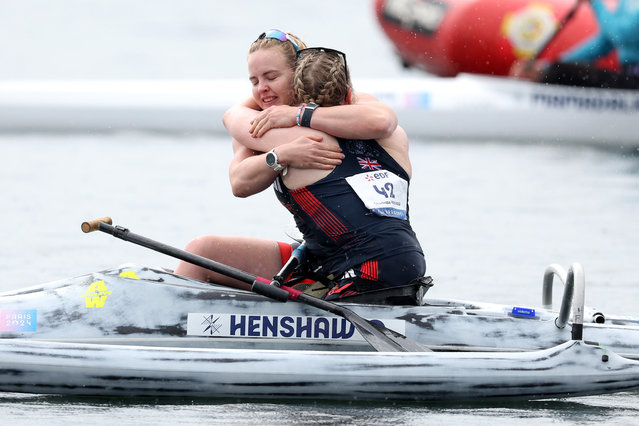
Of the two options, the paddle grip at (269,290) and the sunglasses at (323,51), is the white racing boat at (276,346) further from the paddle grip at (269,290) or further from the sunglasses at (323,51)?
the sunglasses at (323,51)

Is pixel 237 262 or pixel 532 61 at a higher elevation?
pixel 532 61

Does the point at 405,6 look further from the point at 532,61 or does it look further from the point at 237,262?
the point at 237,262

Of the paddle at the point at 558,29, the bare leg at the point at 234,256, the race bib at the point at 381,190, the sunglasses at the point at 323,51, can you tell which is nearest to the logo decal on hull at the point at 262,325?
the bare leg at the point at 234,256

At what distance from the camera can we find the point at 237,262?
5.51 metres

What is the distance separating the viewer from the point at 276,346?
5.30m

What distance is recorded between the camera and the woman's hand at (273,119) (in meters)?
5.27

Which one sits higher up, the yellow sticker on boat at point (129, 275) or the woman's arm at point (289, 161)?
the woman's arm at point (289, 161)

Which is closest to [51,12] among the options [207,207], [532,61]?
[532,61]

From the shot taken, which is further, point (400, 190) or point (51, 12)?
point (51, 12)

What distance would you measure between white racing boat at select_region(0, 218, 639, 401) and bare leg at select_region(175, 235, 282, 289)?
0.13 m

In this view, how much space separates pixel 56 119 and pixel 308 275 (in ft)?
38.5

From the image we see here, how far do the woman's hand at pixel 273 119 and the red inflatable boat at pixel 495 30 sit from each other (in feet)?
40.5

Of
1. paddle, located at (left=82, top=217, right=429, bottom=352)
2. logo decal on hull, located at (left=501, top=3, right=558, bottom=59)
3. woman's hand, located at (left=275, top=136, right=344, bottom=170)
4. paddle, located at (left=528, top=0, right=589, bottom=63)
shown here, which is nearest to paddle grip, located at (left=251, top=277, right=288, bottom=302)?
paddle, located at (left=82, top=217, right=429, bottom=352)

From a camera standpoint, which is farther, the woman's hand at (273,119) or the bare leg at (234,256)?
the bare leg at (234,256)
